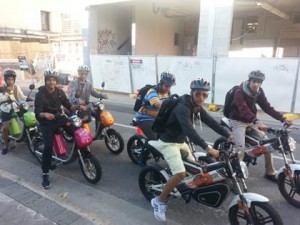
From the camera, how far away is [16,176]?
4.69 m

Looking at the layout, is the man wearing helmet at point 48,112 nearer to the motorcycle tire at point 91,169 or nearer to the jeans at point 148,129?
the motorcycle tire at point 91,169

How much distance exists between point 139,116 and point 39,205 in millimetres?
2115

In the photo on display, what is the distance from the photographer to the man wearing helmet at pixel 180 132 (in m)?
3.26

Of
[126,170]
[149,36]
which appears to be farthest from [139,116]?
[149,36]

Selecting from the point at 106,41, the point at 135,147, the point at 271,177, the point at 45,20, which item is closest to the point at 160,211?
the point at 135,147

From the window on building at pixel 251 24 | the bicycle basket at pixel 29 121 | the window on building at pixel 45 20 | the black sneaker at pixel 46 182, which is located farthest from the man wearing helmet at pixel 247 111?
the window on building at pixel 45 20

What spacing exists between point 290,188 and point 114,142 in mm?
3288

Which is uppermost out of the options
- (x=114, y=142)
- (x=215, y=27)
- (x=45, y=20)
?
(x=45, y=20)

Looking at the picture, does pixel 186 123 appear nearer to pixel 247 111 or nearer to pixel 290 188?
pixel 247 111

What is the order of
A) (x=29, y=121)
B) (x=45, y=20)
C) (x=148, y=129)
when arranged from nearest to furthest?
(x=148, y=129) → (x=29, y=121) → (x=45, y=20)

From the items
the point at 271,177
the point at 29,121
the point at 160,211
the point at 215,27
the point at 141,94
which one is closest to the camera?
the point at 160,211

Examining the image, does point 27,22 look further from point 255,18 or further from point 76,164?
point 76,164

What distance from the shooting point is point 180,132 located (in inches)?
141

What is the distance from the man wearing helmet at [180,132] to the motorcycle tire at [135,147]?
1511 millimetres
